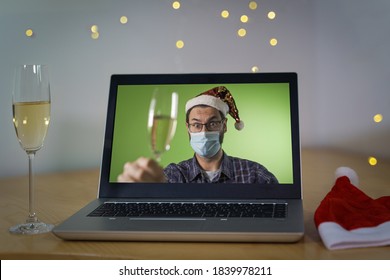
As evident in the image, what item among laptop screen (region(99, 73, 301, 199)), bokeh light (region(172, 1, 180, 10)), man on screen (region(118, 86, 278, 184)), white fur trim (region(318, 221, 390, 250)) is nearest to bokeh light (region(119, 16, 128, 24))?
bokeh light (region(172, 1, 180, 10))

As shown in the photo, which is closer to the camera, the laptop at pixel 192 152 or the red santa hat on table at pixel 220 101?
the laptop at pixel 192 152

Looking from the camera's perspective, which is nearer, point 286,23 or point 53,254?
point 53,254

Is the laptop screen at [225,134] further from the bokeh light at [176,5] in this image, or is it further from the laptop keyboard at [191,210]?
the bokeh light at [176,5]

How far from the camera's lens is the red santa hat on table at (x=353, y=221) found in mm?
971

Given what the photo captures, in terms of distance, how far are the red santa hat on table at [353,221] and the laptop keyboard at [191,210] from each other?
0.08 metres

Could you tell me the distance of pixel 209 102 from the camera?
128 cm

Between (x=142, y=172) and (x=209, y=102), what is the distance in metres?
0.19

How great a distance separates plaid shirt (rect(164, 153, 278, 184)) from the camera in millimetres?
1243

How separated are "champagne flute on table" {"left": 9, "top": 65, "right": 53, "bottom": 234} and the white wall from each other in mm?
726

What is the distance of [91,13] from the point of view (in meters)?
1.91

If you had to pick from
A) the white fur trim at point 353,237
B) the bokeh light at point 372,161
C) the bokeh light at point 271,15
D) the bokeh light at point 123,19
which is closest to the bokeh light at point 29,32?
the bokeh light at point 123,19
